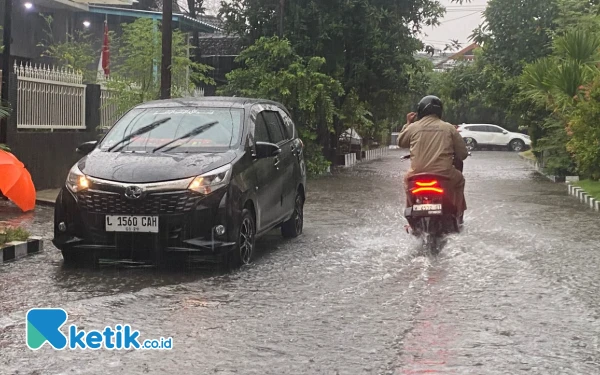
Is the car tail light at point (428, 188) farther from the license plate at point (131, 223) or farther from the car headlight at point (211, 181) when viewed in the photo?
the license plate at point (131, 223)

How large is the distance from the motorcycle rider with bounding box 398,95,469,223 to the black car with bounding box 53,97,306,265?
1.71 meters

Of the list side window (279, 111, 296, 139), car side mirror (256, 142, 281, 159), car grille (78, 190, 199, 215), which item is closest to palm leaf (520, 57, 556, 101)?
side window (279, 111, 296, 139)

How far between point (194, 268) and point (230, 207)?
784 millimetres

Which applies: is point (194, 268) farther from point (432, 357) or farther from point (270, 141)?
point (432, 357)

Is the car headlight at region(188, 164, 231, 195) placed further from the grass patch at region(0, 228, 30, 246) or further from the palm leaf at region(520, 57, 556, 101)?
the palm leaf at region(520, 57, 556, 101)

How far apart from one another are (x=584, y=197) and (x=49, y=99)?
33.3 ft

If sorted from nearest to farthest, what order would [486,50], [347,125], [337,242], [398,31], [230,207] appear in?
[230,207]
[337,242]
[398,31]
[347,125]
[486,50]

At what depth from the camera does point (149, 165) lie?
30.8ft

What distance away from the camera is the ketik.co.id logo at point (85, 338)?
6262 millimetres

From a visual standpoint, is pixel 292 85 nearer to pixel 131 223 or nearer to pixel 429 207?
pixel 429 207

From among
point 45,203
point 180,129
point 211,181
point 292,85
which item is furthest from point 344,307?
point 292,85

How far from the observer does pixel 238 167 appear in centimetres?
970

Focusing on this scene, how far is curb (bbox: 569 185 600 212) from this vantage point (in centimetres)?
1656

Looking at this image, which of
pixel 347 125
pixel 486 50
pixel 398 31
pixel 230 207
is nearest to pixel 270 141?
pixel 230 207
